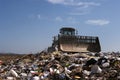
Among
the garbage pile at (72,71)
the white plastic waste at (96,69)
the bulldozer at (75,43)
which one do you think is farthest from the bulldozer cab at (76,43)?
the white plastic waste at (96,69)

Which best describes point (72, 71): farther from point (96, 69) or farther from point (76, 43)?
point (76, 43)

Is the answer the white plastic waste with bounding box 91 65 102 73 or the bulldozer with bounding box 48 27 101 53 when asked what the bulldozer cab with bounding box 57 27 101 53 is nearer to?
the bulldozer with bounding box 48 27 101 53

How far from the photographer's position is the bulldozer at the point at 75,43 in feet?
68.6

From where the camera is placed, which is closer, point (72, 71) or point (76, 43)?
point (72, 71)

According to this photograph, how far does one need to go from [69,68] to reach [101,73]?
5.71ft

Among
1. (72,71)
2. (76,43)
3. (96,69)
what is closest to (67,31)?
(76,43)

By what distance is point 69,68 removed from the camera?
445 inches

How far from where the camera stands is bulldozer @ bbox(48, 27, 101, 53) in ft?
68.6

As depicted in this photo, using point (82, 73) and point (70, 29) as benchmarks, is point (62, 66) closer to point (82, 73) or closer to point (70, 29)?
point (82, 73)

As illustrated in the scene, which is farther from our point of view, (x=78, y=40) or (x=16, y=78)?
(x=78, y=40)

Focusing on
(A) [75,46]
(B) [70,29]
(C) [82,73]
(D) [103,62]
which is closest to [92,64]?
(D) [103,62]

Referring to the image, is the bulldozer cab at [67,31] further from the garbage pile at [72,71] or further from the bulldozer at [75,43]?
the garbage pile at [72,71]

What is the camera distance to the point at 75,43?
21547 millimetres

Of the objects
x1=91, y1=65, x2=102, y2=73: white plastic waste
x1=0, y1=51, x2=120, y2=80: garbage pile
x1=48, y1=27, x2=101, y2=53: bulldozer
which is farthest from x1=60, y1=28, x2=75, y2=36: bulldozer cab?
x1=91, y1=65, x2=102, y2=73: white plastic waste
